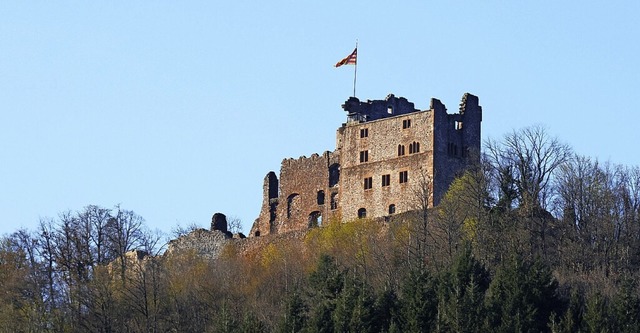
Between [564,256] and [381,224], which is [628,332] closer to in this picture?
[564,256]

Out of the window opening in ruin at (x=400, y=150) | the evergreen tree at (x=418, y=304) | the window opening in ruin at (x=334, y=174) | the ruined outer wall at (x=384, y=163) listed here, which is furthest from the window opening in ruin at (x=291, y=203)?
the evergreen tree at (x=418, y=304)

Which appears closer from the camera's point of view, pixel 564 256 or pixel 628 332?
pixel 628 332

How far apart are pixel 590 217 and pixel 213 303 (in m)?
15.1

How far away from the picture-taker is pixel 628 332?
71625 mm

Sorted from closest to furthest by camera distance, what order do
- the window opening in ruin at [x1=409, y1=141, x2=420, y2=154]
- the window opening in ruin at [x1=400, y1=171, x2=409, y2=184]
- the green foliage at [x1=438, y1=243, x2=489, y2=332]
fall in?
the green foliage at [x1=438, y1=243, x2=489, y2=332] < the window opening in ruin at [x1=400, y1=171, x2=409, y2=184] < the window opening in ruin at [x1=409, y1=141, x2=420, y2=154]

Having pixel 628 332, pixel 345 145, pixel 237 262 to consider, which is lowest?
pixel 628 332

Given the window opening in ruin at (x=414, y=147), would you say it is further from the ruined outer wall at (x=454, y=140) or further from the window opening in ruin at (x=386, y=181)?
the window opening in ruin at (x=386, y=181)

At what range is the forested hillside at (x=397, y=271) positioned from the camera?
241 ft

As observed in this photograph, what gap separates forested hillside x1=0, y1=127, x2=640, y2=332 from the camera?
241 feet

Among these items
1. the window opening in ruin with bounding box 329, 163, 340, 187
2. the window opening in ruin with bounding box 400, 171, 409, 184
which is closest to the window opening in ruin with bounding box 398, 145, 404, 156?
the window opening in ruin with bounding box 400, 171, 409, 184

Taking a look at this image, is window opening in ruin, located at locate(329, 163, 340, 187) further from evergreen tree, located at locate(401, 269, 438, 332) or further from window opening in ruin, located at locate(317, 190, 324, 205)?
evergreen tree, located at locate(401, 269, 438, 332)

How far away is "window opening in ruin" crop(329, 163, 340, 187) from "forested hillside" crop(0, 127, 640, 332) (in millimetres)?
4447

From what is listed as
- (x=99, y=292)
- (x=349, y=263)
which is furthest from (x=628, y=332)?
(x=99, y=292)

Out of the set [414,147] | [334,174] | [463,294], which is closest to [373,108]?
[334,174]
